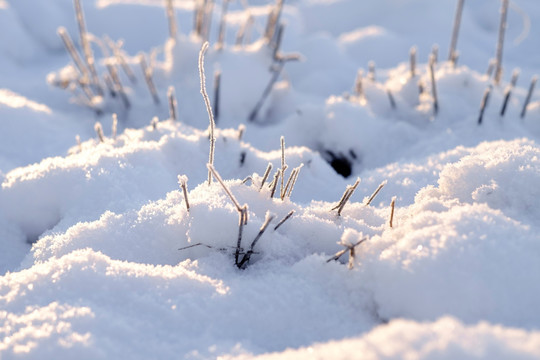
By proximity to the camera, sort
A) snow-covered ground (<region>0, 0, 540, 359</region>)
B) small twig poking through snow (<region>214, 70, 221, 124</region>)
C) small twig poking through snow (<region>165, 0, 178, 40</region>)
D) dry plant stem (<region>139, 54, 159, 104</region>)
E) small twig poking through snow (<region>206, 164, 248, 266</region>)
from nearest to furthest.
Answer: snow-covered ground (<region>0, 0, 540, 359</region>)
small twig poking through snow (<region>206, 164, 248, 266</region>)
small twig poking through snow (<region>214, 70, 221, 124</region>)
dry plant stem (<region>139, 54, 159, 104</region>)
small twig poking through snow (<region>165, 0, 178, 40</region>)

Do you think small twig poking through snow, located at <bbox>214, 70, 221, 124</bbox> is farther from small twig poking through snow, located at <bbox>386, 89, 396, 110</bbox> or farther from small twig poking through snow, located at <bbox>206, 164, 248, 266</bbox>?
small twig poking through snow, located at <bbox>206, 164, 248, 266</bbox>

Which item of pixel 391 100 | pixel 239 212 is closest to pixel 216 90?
pixel 391 100

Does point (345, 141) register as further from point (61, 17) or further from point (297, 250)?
point (61, 17)

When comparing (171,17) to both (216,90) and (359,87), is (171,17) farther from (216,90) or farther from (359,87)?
(359,87)

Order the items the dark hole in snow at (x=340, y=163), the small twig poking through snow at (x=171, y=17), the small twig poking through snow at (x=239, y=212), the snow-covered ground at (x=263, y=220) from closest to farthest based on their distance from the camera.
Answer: the snow-covered ground at (x=263, y=220)
the small twig poking through snow at (x=239, y=212)
the dark hole in snow at (x=340, y=163)
the small twig poking through snow at (x=171, y=17)

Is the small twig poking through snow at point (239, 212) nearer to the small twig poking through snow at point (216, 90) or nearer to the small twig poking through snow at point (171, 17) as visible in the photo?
the small twig poking through snow at point (216, 90)

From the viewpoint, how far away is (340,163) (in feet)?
7.07

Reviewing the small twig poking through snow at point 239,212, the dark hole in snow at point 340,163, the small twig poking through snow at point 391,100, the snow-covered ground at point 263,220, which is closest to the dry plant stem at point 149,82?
the snow-covered ground at point 263,220

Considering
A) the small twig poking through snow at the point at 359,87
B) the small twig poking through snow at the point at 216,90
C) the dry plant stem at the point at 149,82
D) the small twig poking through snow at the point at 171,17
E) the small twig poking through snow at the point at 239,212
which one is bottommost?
the small twig poking through snow at the point at 239,212

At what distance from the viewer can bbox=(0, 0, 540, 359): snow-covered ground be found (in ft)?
2.81

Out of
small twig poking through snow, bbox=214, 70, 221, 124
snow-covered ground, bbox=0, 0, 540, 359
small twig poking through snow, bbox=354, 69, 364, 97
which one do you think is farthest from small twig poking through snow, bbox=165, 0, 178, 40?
small twig poking through snow, bbox=354, 69, 364, 97

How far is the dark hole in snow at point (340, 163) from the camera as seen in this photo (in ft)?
6.99

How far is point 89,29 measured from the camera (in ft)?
12.3

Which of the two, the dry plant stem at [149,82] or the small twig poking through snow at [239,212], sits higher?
the dry plant stem at [149,82]
